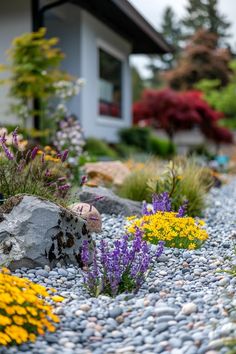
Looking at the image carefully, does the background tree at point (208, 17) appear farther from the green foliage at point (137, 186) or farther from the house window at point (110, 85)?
the green foliage at point (137, 186)

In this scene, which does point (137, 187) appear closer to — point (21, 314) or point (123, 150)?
point (21, 314)

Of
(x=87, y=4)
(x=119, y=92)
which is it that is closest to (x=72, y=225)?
(x=87, y=4)

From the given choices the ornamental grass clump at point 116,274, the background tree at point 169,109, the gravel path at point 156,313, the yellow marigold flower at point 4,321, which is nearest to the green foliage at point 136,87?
the background tree at point 169,109

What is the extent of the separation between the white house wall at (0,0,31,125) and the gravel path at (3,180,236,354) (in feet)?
23.0

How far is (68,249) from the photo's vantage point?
13.1ft


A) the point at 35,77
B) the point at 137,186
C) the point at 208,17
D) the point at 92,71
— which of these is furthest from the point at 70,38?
the point at 208,17

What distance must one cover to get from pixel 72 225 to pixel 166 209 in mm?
1218

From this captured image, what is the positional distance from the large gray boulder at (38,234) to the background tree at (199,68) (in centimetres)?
2427

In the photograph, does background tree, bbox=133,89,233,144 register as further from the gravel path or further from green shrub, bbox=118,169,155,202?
the gravel path

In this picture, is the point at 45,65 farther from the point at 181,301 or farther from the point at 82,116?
the point at 181,301

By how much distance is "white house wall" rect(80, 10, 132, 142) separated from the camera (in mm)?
11266

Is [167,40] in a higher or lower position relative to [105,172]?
higher

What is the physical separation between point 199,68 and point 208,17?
9630mm

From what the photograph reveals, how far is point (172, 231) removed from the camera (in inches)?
169
